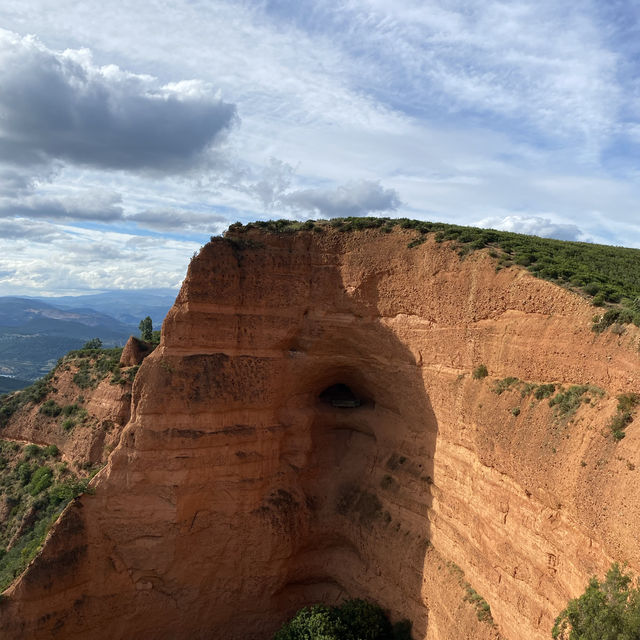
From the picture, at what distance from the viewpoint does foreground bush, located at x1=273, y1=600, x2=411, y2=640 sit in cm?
1731

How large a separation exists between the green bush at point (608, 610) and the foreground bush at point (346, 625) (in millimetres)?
8242

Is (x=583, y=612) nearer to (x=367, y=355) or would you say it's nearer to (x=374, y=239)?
(x=367, y=355)

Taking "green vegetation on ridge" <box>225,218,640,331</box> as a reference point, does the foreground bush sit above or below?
below

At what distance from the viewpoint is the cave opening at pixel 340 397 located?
22125 mm

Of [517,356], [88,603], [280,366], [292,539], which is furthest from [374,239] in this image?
[88,603]

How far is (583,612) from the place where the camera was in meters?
10.3

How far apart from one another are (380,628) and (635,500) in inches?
425

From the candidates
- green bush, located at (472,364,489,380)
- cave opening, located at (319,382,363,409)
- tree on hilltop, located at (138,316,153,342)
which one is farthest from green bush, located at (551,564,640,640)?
tree on hilltop, located at (138,316,153,342)

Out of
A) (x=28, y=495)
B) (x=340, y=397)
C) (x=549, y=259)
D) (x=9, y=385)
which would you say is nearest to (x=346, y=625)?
(x=340, y=397)

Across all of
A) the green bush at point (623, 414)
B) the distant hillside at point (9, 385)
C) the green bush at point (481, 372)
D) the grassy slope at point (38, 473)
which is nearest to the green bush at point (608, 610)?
the green bush at point (623, 414)

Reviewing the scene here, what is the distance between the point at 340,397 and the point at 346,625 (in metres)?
8.70

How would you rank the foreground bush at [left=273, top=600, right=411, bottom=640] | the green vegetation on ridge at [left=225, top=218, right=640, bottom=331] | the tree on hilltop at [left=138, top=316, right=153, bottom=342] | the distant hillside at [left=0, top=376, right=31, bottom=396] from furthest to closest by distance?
the distant hillside at [left=0, top=376, right=31, bottom=396] < the tree on hilltop at [left=138, top=316, right=153, bottom=342] < the foreground bush at [left=273, top=600, right=411, bottom=640] < the green vegetation on ridge at [left=225, top=218, right=640, bottom=331]

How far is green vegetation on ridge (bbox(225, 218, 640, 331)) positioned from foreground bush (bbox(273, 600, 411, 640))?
12321mm

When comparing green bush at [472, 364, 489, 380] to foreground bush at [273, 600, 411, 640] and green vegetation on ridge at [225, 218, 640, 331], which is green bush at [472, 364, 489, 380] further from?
foreground bush at [273, 600, 411, 640]
